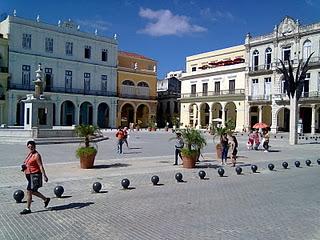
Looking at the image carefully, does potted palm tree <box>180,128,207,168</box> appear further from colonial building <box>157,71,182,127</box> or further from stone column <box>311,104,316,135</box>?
colonial building <box>157,71,182,127</box>

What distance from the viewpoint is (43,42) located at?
47750mm

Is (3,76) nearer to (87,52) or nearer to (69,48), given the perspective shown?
(69,48)

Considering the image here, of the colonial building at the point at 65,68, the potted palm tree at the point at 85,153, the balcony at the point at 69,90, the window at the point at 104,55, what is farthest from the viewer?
the window at the point at 104,55

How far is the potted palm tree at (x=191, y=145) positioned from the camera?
12.9 meters

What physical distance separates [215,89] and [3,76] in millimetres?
28380

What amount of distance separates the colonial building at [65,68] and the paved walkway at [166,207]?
120ft

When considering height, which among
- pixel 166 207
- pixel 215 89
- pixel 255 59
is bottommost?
pixel 166 207

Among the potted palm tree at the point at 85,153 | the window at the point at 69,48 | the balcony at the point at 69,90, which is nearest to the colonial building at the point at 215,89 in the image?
the balcony at the point at 69,90

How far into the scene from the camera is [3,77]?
44.7m

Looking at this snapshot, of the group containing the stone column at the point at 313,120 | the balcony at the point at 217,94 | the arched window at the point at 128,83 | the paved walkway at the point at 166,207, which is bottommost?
the paved walkway at the point at 166,207

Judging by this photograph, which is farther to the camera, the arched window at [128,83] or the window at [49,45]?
the arched window at [128,83]

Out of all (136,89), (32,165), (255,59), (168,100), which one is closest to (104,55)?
(136,89)

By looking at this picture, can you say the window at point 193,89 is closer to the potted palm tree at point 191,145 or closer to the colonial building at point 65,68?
the colonial building at point 65,68

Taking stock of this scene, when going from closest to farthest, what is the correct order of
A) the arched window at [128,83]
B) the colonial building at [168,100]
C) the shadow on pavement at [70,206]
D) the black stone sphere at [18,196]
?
the shadow on pavement at [70,206]
the black stone sphere at [18,196]
the arched window at [128,83]
the colonial building at [168,100]
